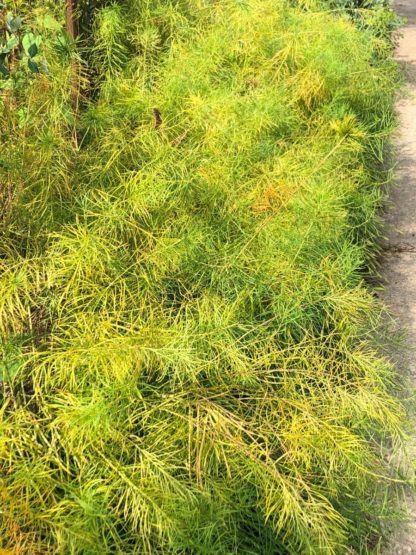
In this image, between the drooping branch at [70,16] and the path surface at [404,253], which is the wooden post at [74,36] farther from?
the path surface at [404,253]

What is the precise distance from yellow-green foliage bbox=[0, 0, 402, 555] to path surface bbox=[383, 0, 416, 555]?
0.11m

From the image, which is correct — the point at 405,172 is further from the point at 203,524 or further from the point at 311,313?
the point at 203,524

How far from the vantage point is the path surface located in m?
1.62

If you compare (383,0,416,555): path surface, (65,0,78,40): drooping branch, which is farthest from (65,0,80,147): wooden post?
(383,0,416,555): path surface

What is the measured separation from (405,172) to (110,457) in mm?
2553

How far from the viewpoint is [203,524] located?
1272mm

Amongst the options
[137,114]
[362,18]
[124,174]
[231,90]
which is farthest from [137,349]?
[362,18]

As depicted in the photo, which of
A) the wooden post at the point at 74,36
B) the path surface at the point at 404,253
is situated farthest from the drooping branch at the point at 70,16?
the path surface at the point at 404,253

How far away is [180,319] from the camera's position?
5.36 ft

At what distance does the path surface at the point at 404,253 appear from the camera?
1.62 meters

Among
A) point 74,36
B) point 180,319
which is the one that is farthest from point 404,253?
point 74,36

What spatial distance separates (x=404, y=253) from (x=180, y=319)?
4.69ft

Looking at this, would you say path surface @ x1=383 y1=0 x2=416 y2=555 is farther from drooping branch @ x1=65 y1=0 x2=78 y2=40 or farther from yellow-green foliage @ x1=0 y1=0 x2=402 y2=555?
drooping branch @ x1=65 y1=0 x2=78 y2=40

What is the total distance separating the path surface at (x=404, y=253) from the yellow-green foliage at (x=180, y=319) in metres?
0.11
